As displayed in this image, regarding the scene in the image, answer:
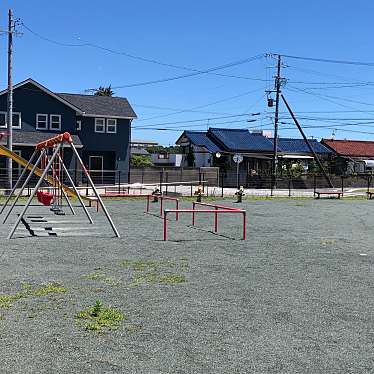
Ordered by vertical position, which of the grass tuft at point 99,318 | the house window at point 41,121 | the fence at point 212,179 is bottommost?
the grass tuft at point 99,318

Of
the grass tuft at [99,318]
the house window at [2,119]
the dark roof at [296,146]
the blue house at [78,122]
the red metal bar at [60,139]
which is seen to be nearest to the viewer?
the grass tuft at [99,318]

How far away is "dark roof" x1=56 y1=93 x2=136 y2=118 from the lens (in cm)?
4378

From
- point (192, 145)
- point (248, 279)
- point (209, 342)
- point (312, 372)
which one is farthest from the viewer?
point (192, 145)

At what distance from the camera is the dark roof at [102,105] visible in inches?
1724

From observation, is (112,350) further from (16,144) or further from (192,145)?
(192,145)

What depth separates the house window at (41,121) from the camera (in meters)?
40.7

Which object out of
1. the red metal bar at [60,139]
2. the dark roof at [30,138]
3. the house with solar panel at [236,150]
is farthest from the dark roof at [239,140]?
the red metal bar at [60,139]

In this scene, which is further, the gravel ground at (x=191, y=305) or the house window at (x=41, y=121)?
the house window at (x=41, y=121)

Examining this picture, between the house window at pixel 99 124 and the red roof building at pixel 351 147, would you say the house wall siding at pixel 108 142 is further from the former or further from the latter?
the red roof building at pixel 351 147

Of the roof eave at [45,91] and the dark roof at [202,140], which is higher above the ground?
the roof eave at [45,91]

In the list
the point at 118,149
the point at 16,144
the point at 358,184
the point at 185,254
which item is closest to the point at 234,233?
the point at 185,254

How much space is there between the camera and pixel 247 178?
49719 millimetres

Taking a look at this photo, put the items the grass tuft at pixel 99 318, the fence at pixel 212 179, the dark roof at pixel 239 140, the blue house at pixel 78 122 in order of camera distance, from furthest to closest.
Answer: the dark roof at pixel 239 140 < the fence at pixel 212 179 < the blue house at pixel 78 122 < the grass tuft at pixel 99 318

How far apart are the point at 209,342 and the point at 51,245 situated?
23.2 feet
